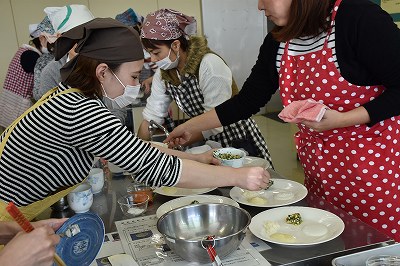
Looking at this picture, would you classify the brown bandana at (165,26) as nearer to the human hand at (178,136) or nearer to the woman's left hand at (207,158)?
the human hand at (178,136)

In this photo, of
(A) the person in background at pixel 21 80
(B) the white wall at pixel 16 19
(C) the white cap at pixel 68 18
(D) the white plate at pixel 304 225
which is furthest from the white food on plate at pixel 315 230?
(B) the white wall at pixel 16 19

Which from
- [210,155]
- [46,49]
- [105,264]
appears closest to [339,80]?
[210,155]

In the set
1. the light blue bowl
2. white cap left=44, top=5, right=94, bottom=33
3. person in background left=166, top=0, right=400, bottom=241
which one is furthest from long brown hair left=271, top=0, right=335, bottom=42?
white cap left=44, top=5, right=94, bottom=33

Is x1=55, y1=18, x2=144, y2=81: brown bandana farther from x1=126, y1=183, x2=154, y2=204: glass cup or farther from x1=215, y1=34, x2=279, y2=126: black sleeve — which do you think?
x1=215, y1=34, x2=279, y2=126: black sleeve

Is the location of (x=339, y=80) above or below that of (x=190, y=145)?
above

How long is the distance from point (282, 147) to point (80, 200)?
346 centimetres

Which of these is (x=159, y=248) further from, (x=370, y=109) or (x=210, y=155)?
(x=370, y=109)

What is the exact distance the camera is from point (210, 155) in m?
1.71

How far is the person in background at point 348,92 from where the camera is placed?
1.39m

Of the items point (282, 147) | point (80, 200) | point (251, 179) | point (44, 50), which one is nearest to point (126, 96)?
point (80, 200)

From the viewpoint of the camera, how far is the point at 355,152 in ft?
4.93

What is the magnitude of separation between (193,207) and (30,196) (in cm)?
51

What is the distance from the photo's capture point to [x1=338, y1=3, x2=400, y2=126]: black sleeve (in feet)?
4.48

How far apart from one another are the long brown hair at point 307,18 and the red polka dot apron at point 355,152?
0.04 m
